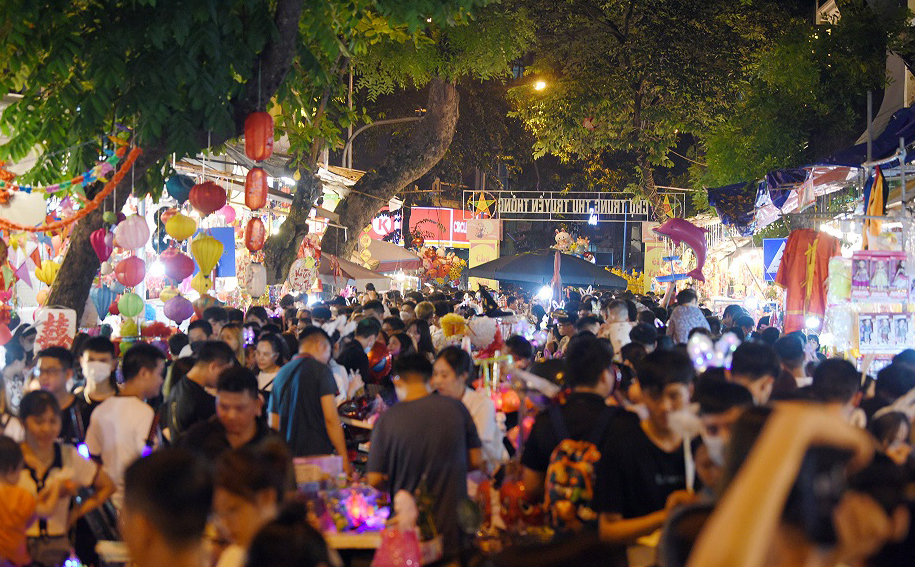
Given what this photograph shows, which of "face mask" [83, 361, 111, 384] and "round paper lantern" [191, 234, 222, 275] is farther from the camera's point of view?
"round paper lantern" [191, 234, 222, 275]

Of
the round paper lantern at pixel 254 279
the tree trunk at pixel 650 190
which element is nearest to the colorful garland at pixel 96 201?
the round paper lantern at pixel 254 279

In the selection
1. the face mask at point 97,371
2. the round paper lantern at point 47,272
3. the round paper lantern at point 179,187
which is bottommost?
the face mask at point 97,371

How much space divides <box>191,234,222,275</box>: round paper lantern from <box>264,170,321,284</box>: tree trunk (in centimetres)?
727

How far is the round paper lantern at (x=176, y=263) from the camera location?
1077cm

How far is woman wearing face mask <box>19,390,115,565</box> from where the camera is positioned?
15.0 feet

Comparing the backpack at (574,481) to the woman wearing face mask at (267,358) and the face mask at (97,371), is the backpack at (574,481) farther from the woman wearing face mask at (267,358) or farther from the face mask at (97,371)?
the woman wearing face mask at (267,358)

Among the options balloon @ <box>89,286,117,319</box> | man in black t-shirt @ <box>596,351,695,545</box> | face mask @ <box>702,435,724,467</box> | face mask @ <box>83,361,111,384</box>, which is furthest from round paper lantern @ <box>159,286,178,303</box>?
face mask @ <box>702,435,724,467</box>

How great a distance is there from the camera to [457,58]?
64.3 ft

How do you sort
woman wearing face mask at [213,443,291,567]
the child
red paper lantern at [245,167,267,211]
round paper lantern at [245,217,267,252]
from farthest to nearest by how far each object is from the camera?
round paper lantern at [245,217,267,252] → red paper lantern at [245,167,267,211] → the child → woman wearing face mask at [213,443,291,567]

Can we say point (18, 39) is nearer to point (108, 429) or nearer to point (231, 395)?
point (108, 429)

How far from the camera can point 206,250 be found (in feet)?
35.9

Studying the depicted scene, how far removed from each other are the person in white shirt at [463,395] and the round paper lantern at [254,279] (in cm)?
1016

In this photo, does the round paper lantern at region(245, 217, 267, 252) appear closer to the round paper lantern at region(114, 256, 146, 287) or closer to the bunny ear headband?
the round paper lantern at region(114, 256, 146, 287)

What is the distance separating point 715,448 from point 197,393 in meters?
3.82
